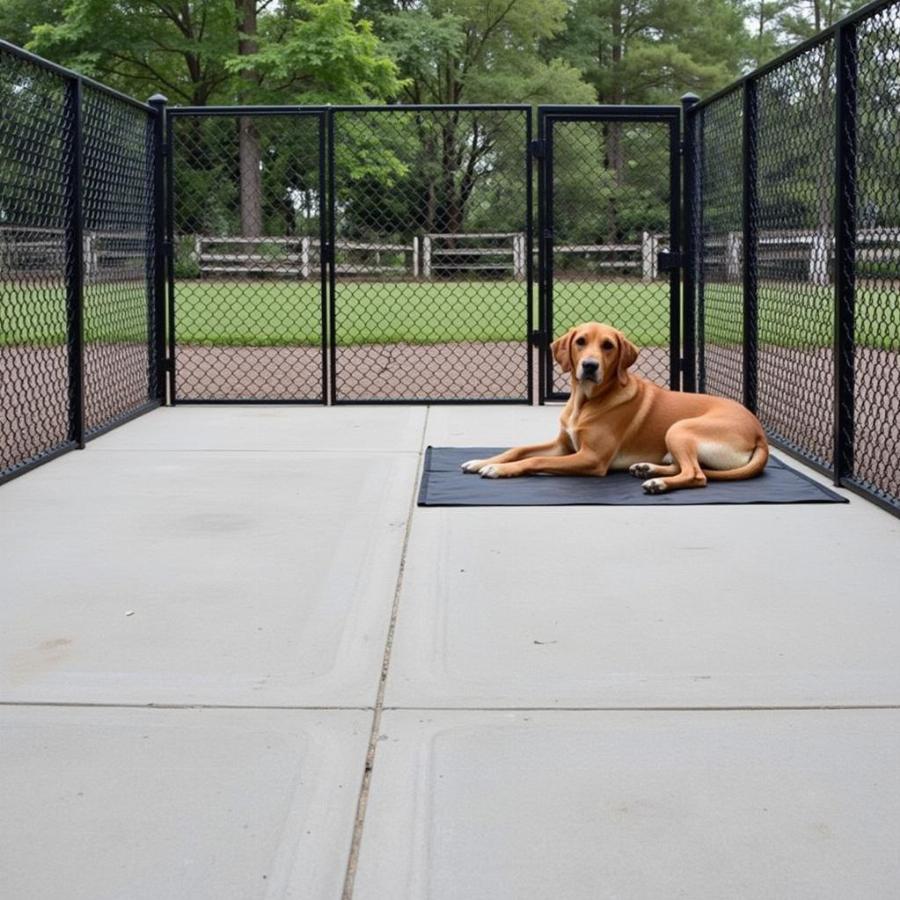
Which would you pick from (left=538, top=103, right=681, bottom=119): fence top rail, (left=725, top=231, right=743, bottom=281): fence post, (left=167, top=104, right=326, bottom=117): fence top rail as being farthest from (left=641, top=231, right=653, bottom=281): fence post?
(left=167, top=104, right=326, bottom=117): fence top rail

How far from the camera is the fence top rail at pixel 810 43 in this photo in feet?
16.7

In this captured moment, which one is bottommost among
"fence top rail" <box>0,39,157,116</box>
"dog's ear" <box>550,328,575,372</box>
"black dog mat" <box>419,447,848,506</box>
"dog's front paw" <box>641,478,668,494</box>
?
"black dog mat" <box>419,447,848,506</box>

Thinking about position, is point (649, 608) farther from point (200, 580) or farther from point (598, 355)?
point (598, 355)

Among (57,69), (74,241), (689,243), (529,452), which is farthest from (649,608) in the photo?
(689,243)

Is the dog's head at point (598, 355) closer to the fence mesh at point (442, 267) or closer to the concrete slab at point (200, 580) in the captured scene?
the concrete slab at point (200, 580)

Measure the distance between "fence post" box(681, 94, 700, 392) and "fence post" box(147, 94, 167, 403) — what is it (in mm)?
3403

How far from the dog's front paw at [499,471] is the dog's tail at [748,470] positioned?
2.75 ft

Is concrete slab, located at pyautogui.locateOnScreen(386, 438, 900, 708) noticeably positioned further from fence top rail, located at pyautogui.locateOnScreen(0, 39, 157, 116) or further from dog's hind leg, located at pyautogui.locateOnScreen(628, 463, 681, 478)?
fence top rail, located at pyautogui.locateOnScreen(0, 39, 157, 116)

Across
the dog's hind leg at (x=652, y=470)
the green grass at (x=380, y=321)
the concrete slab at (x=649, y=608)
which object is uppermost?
the green grass at (x=380, y=321)

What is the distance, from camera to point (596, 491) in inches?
226

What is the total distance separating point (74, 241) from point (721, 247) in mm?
3773

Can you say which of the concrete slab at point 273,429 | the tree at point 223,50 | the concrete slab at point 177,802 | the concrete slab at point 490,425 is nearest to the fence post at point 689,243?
the concrete slab at point 490,425

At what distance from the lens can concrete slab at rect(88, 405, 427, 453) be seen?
7.19m

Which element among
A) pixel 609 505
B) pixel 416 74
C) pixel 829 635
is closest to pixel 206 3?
pixel 416 74
